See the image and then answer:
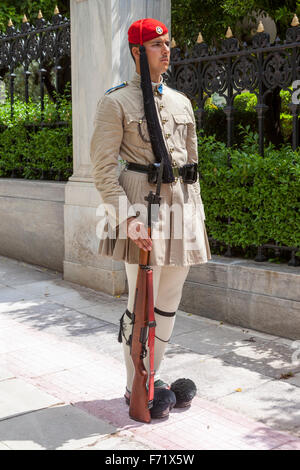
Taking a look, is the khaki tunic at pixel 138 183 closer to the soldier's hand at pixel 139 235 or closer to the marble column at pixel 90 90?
the soldier's hand at pixel 139 235

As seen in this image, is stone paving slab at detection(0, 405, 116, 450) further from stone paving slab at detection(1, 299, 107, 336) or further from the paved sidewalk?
stone paving slab at detection(1, 299, 107, 336)

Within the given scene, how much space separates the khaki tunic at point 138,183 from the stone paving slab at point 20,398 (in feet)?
3.61

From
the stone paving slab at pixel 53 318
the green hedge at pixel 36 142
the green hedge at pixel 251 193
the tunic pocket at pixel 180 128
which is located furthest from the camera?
the green hedge at pixel 36 142

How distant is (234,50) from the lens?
5926 millimetres

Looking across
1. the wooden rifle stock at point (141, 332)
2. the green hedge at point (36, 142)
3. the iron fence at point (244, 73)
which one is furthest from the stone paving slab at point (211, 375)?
the green hedge at point (36, 142)

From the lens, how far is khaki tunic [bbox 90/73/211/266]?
3662mm

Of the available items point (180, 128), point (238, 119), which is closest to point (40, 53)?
point (238, 119)

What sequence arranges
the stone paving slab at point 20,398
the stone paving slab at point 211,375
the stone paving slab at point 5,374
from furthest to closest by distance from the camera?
the stone paving slab at point 5,374 < the stone paving slab at point 211,375 < the stone paving slab at point 20,398

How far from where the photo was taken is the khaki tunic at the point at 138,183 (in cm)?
366

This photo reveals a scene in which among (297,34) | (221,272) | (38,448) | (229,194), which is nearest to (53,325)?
(221,272)

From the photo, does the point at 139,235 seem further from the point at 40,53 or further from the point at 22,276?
the point at 40,53
